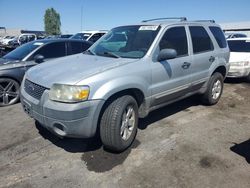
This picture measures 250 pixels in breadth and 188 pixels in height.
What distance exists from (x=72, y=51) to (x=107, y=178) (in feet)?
15.3

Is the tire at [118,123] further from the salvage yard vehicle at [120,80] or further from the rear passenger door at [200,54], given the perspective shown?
the rear passenger door at [200,54]

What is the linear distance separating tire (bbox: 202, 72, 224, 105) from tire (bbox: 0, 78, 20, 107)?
4401mm

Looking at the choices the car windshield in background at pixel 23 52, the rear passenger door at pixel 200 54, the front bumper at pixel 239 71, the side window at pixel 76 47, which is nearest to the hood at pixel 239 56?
the front bumper at pixel 239 71

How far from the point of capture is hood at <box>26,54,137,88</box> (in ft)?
10.3

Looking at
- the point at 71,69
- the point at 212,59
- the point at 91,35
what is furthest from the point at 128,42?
the point at 91,35

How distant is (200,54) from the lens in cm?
485

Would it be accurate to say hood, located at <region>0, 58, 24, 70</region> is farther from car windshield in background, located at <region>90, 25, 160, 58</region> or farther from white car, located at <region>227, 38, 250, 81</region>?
white car, located at <region>227, 38, 250, 81</region>

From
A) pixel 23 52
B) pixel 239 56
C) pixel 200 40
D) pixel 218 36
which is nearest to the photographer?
pixel 200 40

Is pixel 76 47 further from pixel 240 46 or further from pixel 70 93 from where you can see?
pixel 240 46

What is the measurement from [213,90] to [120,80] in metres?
3.15

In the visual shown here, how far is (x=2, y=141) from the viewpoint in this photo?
3973 millimetres

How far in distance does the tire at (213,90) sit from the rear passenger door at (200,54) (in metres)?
0.31

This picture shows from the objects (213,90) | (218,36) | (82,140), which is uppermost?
(218,36)

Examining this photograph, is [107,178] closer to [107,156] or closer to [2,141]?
[107,156]
